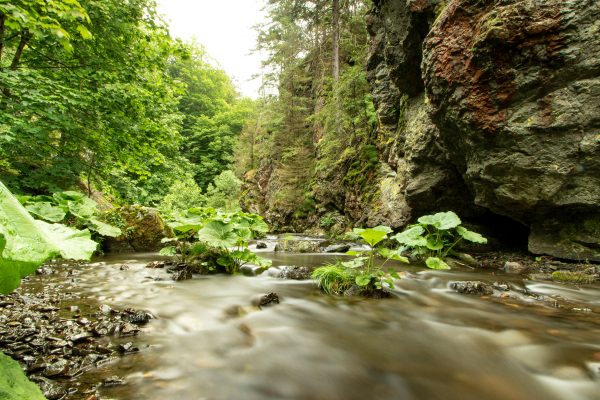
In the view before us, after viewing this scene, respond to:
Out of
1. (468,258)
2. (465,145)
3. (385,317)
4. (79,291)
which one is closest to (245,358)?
(385,317)

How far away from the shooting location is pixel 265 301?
3.67 metres

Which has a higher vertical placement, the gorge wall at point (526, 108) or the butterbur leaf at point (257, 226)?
the gorge wall at point (526, 108)

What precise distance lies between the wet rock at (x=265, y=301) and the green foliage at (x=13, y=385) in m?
2.56

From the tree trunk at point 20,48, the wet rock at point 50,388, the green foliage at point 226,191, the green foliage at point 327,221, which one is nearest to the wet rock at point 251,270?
the wet rock at point 50,388

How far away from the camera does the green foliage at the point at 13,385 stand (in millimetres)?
1037

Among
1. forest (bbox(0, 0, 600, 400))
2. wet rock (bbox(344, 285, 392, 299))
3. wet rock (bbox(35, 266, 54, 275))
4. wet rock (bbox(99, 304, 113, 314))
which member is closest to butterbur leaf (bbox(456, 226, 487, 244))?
forest (bbox(0, 0, 600, 400))

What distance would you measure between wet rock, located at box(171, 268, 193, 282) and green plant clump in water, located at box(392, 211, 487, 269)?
132 inches

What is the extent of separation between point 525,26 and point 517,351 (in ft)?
18.4

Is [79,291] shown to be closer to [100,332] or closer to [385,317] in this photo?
[100,332]

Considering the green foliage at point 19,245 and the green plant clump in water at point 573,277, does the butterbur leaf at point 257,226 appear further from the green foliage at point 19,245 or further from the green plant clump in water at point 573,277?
the green plant clump in water at point 573,277

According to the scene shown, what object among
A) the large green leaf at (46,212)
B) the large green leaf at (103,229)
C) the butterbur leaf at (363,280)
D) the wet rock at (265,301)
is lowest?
the wet rock at (265,301)

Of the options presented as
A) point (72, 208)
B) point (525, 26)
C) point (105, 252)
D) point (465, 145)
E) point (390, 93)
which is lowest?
point (105, 252)

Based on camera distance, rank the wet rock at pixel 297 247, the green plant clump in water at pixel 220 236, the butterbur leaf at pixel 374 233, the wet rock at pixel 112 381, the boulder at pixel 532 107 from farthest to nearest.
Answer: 1. the wet rock at pixel 297 247
2. the boulder at pixel 532 107
3. the green plant clump in water at pixel 220 236
4. the butterbur leaf at pixel 374 233
5. the wet rock at pixel 112 381

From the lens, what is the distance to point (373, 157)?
1299cm
